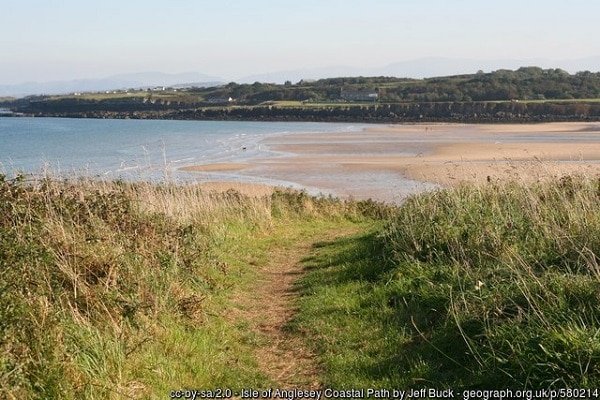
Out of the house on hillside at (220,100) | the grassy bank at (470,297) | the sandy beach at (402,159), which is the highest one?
the grassy bank at (470,297)

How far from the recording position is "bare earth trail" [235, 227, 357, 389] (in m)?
6.33

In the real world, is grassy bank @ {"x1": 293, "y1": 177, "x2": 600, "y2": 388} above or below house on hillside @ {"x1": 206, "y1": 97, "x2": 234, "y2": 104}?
above

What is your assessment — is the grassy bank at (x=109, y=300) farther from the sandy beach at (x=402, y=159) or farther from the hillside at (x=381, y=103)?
the hillside at (x=381, y=103)

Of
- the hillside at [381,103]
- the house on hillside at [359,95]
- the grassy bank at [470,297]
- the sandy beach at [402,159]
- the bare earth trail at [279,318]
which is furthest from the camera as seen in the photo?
the house on hillside at [359,95]

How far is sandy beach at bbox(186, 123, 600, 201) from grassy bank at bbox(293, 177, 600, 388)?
36.3 ft

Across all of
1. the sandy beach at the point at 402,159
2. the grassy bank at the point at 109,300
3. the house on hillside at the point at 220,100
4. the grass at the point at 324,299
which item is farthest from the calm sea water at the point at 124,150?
the house on hillside at the point at 220,100

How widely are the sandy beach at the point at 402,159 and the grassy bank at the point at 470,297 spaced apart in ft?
36.3

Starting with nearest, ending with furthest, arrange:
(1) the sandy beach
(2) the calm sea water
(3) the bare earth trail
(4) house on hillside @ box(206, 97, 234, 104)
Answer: (3) the bare earth trail, (1) the sandy beach, (2) the calm sea water, (4) house on hillside @ box(206, 97, 234, 104)

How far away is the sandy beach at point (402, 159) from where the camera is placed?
99.2 feet

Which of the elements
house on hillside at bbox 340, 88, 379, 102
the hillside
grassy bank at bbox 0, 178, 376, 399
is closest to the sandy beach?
grassy bank at bbox 0, 178, 376, 399

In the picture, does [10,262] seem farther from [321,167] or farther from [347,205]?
[321,167]

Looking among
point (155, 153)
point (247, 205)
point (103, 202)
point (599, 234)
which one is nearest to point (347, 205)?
point (247, 205)

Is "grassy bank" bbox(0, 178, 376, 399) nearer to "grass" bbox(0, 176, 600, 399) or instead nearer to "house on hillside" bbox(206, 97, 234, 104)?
"grass" bbox(0, 176, 600, 399)

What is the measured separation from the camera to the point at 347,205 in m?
20.2
